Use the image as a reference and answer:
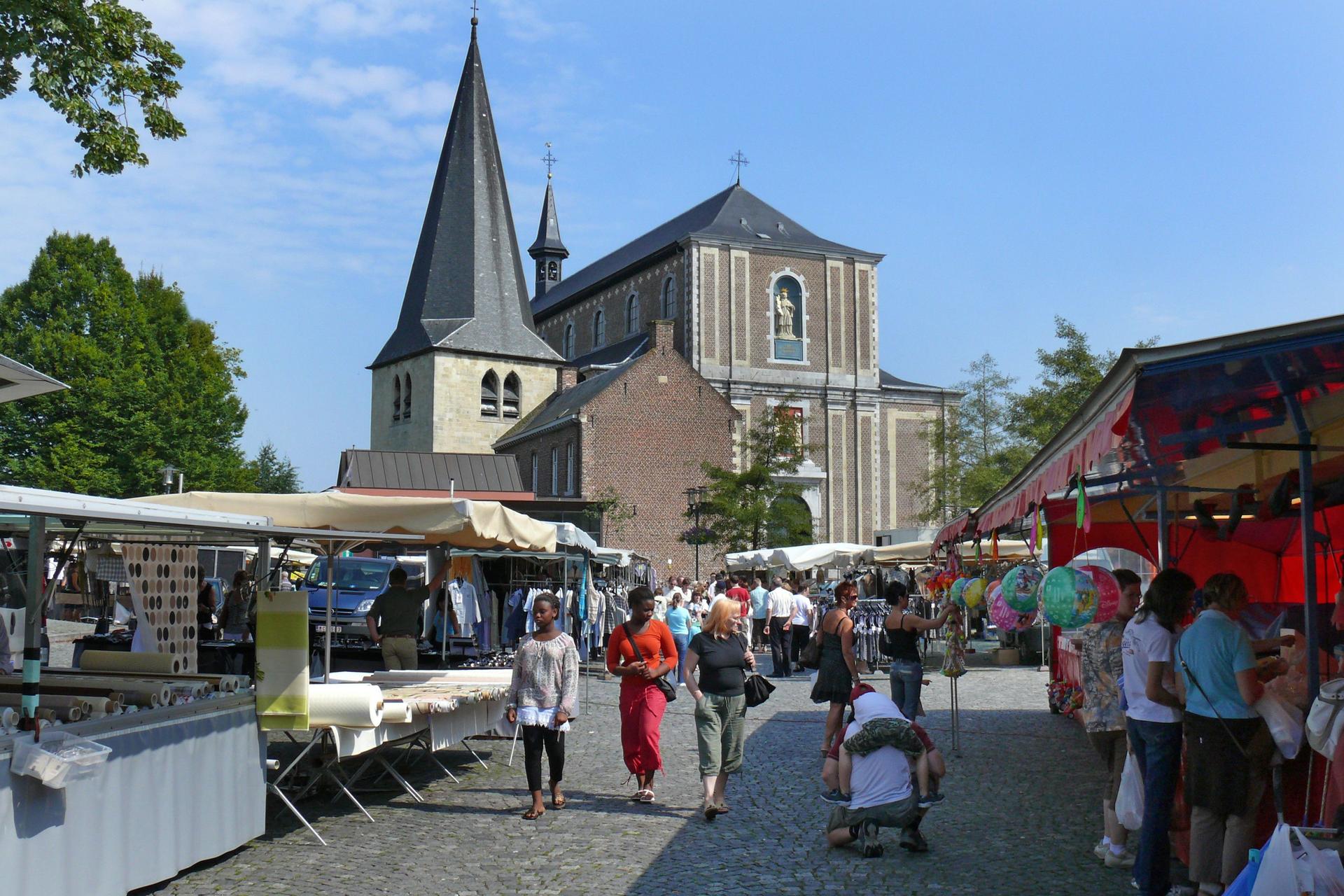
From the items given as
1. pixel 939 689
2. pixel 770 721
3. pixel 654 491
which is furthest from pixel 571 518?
pixel 770 721

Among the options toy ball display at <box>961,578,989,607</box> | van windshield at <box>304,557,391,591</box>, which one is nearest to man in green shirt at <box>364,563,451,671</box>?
toy ball display at <box>961,578,989,607</box>

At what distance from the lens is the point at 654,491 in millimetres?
47625

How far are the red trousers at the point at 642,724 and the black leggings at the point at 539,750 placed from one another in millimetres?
481

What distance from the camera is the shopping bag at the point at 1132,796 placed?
21.0 feet

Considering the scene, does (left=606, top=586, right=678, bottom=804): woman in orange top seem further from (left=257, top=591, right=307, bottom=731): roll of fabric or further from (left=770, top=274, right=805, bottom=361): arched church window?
(left=770, top=274, right=805, bottom=361): arched church window

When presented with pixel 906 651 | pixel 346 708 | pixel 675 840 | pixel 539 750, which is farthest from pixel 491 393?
pixel 675 840

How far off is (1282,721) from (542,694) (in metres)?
4.63

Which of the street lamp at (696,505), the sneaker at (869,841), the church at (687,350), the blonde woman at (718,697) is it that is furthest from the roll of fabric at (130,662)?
the church at (687,350)

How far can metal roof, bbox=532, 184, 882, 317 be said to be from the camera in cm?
5684

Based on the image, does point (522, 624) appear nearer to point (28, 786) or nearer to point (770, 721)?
point (770, 721)

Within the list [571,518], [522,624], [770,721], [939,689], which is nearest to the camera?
[770,721]

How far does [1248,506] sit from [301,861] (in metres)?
6.23

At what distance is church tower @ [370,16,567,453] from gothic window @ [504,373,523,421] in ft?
0.11

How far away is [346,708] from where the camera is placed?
7.72 metres
